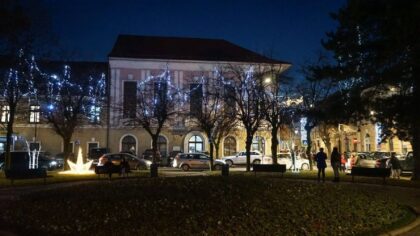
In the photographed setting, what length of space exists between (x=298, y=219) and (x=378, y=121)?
14182 millimetres

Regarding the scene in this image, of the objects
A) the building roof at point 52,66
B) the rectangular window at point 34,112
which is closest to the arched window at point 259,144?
the building roof at point 52,66

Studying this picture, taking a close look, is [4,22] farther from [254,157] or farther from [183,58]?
[183,58]

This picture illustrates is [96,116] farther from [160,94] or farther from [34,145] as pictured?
[34,145]

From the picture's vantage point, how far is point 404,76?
21281mm

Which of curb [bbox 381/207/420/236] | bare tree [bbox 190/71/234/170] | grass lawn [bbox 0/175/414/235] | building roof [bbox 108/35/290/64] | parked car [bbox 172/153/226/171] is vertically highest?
building roof [bbox 108/35/290/64]

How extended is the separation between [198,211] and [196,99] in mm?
38903

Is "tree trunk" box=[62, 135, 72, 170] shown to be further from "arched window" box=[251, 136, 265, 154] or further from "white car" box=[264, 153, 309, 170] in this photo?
"arched window" box=[251, 136, 265, 154]

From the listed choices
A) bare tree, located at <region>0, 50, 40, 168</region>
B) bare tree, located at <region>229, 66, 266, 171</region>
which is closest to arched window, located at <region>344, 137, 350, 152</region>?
bare tree, located at <region>229, 66, 266, 171</region>

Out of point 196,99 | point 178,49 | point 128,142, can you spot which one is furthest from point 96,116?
point 178,49

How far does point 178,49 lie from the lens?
62.0 metres

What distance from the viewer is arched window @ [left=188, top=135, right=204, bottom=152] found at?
57.5 meters

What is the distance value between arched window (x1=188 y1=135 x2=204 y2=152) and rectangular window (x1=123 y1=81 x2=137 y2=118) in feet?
29.8

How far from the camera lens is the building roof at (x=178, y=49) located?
5838 centimetres

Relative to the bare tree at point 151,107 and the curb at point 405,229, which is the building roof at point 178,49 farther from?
the curb at point 405,229
